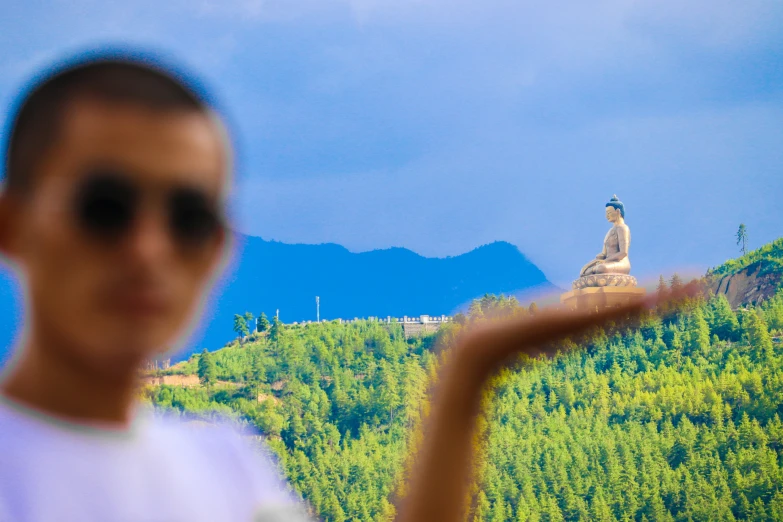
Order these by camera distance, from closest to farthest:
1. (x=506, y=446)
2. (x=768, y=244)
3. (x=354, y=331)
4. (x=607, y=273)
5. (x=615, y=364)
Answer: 1. (x=607, y=273)
2. (x=506, y=446)
3. (x=615, y=364)
4. (x=768, y=244)
5. (x=354, y=331)

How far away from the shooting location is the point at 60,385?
0.35 m

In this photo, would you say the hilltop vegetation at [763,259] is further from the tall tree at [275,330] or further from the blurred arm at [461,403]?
the blurred arm at [461,403]

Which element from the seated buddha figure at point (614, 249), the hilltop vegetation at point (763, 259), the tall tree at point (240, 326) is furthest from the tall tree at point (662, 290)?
the tall tree at point (240, 326)

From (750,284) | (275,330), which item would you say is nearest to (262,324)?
(275,330)

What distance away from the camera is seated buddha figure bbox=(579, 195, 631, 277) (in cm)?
1337

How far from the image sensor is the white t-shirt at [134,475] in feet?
1.09

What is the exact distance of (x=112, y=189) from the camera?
320 mm

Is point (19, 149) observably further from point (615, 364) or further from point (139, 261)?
point (615, 364)

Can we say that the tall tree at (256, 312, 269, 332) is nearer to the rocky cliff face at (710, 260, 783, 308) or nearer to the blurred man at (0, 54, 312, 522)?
the rocky cliff face at (710, 260, 783, 308)

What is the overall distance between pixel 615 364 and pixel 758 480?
22.0 feet

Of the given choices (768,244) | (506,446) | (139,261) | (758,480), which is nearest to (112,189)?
(139,261)

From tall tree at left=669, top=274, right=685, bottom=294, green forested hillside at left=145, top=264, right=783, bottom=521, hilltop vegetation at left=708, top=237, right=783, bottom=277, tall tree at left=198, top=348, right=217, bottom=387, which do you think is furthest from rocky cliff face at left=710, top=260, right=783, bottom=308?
tall tree at left=669, top=274, right=685, bottom=294

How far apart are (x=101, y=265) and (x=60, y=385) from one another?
0.06 metres

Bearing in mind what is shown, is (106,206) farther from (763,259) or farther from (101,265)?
(763,259)
